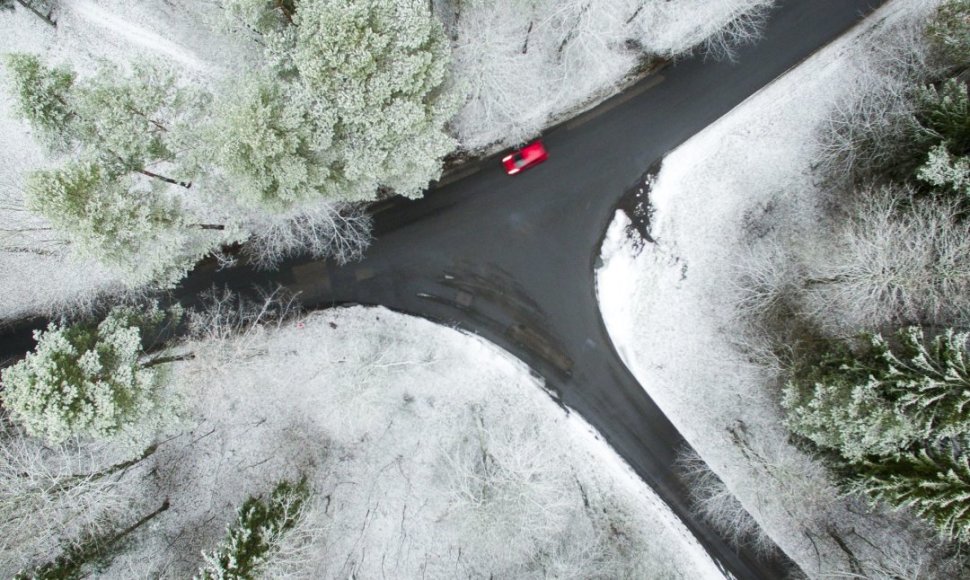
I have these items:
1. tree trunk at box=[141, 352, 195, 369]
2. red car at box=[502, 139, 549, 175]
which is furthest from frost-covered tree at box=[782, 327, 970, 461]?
tree trunk at box=[141, 352, 195, 369]

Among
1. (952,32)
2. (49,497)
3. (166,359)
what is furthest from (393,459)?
(952,32)

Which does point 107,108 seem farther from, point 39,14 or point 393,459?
point 393,459

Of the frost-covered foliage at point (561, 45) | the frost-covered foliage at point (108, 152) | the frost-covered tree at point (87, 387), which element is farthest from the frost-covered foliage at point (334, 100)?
the frost-covered tree at point (87, 387)

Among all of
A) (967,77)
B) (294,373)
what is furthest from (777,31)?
(294,373)

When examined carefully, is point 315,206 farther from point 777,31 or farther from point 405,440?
point 777,31

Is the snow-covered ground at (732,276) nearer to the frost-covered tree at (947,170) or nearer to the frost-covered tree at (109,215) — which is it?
the frost-covered tree at (947,170)
